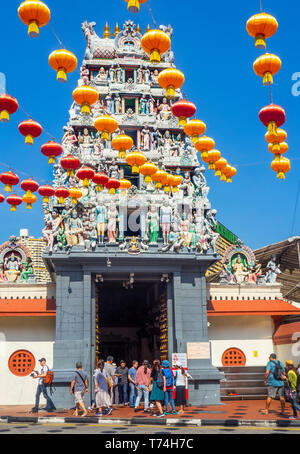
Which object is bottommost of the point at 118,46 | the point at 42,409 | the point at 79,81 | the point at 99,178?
the point at 42,409

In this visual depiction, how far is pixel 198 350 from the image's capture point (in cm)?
1772

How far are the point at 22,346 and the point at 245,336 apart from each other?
9045 millimetres

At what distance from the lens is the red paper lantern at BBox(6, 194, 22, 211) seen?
606 inches

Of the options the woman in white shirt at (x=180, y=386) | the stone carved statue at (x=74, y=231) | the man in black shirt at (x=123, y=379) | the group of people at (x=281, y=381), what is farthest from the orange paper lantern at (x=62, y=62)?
the man in black shirt at (x=123, y=379)

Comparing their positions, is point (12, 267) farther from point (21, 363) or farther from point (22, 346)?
point (21, 363)

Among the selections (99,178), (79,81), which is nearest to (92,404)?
(99,178)

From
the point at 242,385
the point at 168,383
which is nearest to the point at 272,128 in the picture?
the point at 168,383

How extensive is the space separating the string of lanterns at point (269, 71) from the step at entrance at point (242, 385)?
9509 mm

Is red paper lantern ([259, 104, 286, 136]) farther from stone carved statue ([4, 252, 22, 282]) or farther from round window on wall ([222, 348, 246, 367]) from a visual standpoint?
stone carved statue ([4, 252, 22, 282])

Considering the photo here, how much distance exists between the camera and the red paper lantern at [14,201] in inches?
606

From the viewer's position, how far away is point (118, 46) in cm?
2469

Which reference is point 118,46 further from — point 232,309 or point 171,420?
point 171,420

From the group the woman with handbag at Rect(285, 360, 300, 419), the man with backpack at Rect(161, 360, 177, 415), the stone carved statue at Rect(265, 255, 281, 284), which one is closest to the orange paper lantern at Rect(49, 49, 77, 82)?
the man with backpack at Rect(161, 360, 177, 415)

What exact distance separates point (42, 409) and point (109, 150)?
11200 mm
